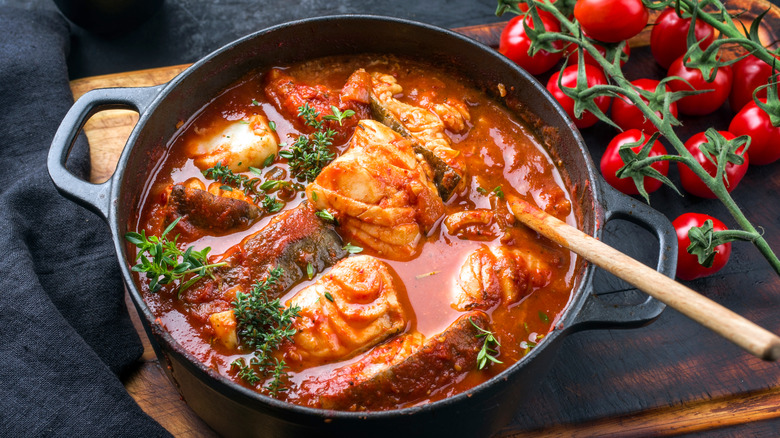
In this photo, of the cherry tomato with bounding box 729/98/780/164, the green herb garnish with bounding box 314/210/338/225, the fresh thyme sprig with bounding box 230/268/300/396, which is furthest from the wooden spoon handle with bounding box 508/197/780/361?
the cherry tomato with bounding box 729/98/780/164

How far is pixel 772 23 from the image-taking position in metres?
4.01

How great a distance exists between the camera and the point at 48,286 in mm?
2996

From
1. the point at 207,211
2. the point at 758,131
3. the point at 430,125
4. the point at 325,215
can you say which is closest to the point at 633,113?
the point at 758,131

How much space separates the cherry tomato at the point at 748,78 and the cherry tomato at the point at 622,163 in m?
0.67

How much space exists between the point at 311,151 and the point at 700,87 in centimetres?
214

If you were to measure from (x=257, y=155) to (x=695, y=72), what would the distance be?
2.37 m

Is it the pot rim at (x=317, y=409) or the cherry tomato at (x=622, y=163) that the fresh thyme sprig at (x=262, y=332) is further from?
the cherry tomato at (x=622, y=163)

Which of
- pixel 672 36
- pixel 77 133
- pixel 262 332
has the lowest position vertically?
pixel 262 332

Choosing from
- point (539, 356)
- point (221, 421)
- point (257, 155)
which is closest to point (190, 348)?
point (221, 421)

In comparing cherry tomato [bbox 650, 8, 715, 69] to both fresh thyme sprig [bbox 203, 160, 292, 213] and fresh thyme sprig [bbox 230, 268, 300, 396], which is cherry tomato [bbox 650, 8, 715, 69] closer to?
fresh thyme sprig [bbox 203, 160, 292, 213]

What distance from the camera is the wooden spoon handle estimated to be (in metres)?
1.72

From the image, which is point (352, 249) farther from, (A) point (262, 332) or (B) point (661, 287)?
(B) point (661, 287)

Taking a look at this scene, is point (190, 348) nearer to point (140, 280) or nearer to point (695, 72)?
point (140, 280)

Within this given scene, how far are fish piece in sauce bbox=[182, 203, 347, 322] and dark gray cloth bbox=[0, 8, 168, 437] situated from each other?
54 cm
